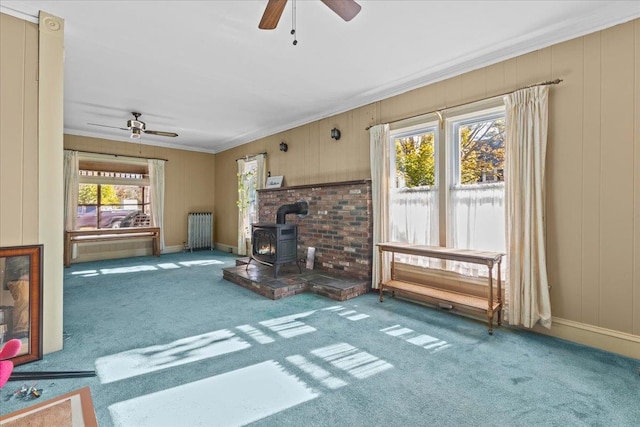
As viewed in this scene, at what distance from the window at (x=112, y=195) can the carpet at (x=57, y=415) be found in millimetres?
6707

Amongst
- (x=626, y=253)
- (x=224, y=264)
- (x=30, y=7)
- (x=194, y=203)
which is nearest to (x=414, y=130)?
(x=626, y=253)

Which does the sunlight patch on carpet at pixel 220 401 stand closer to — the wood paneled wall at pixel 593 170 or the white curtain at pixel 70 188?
the wood paneled wall at pixel 593 170

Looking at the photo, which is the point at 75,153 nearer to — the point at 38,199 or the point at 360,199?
the point at 38,199

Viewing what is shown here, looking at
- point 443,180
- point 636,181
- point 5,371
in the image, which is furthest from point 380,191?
point 5,371

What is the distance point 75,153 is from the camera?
6.37 meters

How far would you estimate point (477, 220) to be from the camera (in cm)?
341

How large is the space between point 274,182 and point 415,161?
3.14m

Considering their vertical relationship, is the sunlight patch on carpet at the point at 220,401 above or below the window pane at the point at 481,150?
below

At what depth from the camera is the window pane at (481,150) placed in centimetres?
330

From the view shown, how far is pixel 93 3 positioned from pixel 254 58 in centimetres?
145

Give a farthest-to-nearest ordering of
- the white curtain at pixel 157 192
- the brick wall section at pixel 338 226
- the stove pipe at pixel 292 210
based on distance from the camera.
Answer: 1. the white curtain at pixel 157 192
2. the stove pipe at pixel 292 210
3. the brick wall section at pixel 338 226

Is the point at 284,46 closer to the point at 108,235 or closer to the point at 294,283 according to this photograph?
the point at 294,283

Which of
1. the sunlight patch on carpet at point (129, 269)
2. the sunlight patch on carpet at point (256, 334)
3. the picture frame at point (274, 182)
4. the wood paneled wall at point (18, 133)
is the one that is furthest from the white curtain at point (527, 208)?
the sunlight patch on carpet at point (129, 269)

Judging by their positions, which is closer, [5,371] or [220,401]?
[5,371]
